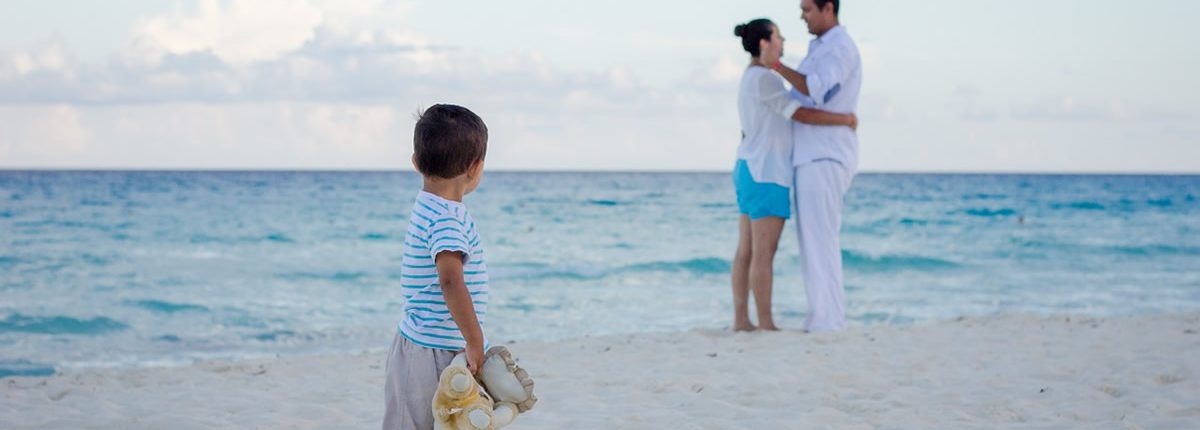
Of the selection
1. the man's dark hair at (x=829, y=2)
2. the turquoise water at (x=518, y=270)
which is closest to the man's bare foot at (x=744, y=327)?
the man's dark hair at (x=829, y=2)

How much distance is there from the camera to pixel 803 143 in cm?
604

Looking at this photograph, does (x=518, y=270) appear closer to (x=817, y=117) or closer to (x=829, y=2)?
(x=817, y=117)

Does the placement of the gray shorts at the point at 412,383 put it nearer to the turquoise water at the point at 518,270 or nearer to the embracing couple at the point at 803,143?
the embracing couple at the point at 803,143

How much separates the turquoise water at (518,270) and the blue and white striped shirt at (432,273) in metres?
5.80

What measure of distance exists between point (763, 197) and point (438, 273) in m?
3.82

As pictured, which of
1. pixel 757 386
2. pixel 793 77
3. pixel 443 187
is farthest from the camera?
pixel 793 77

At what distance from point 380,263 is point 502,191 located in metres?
27.2

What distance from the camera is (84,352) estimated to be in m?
8.26

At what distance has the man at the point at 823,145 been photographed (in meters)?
5.86

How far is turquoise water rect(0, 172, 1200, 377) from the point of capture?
9250 millimetres

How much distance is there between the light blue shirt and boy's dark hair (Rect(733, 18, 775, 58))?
0.90 ft

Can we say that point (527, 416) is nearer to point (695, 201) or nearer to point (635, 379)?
point (635, 379)

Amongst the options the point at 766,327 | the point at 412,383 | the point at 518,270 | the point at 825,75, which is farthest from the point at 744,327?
the point at 518,270

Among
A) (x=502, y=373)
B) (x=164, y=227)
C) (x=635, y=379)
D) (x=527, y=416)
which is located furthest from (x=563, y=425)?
(x=164, y=227)
